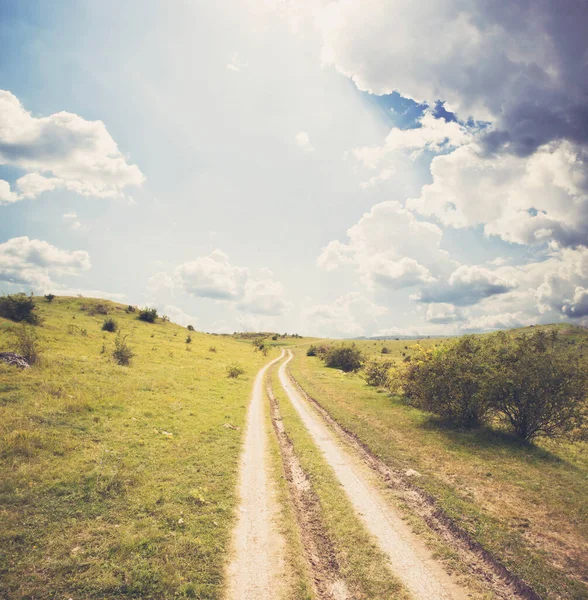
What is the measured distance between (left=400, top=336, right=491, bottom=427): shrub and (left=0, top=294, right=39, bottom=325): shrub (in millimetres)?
45291

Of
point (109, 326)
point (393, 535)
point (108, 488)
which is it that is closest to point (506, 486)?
point (393, 535)

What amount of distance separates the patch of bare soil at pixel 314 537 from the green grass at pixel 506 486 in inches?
192

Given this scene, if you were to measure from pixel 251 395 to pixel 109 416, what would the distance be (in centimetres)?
1541

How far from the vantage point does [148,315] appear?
76.5 meters

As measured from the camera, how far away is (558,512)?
11383mm

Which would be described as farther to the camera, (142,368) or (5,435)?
(142,368)

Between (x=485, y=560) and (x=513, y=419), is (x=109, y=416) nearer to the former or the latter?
(x=485, y=560)

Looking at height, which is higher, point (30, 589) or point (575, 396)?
point (575, 396)

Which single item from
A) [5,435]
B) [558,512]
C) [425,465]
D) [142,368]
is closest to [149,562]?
[5,435]

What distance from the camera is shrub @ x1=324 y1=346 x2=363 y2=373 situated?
2250 inches

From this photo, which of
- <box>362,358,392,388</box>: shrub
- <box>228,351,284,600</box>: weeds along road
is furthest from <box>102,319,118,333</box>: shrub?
<box>228,351,284,600</box>: weeds along road

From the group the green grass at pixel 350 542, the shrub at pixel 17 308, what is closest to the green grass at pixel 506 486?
the green grass at pixel 350 542

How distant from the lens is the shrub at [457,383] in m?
20.0

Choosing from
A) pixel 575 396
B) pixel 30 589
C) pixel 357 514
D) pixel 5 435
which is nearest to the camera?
pixel 30 589
